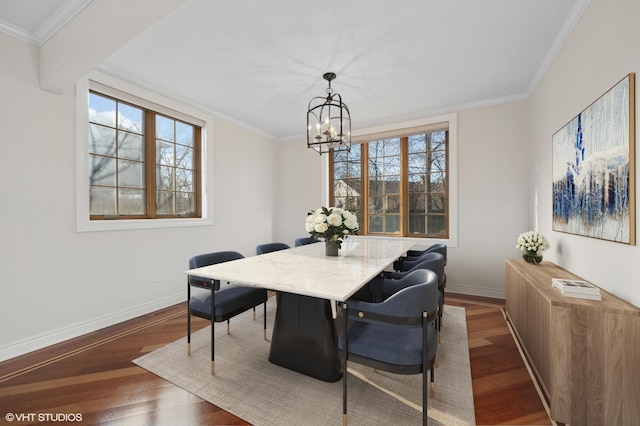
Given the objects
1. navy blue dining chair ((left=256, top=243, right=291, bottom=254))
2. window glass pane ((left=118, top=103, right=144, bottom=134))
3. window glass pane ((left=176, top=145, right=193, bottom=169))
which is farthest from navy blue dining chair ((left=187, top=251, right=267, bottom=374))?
Answer: window glass pane ((left=118, top=103, right=144, bottom=134))

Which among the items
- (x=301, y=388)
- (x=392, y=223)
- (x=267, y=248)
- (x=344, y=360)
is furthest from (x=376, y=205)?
(x=344, y=360)

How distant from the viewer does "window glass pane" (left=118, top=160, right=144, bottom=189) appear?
310cm

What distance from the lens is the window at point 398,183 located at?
4.22 m

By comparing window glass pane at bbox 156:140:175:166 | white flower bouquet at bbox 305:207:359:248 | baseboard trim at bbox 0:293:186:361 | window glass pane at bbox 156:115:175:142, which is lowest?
baseboard trim at bbox 0:293:186:361

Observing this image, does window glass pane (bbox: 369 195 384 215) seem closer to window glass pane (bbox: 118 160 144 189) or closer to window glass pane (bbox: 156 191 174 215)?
window glass pane (bbox: 156 191 174 215)

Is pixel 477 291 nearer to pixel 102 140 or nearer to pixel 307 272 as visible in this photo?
pixel 307 272

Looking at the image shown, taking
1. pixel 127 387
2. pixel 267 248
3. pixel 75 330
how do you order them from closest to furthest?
pixel 127 387
pixel 75 330
pixel 267 248

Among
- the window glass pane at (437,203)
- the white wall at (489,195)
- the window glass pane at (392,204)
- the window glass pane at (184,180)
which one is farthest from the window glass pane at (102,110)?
the white wall at (489,195)

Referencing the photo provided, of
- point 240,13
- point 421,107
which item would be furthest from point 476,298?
point 240,13

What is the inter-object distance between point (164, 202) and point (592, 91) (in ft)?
14.2

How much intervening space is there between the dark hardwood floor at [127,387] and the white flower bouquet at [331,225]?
56.2 inches

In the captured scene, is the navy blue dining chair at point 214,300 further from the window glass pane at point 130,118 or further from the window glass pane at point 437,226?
the window glass pane at point 437,226

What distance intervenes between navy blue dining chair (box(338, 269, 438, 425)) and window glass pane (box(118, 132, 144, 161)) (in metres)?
3.15

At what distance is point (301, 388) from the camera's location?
1831 mm
